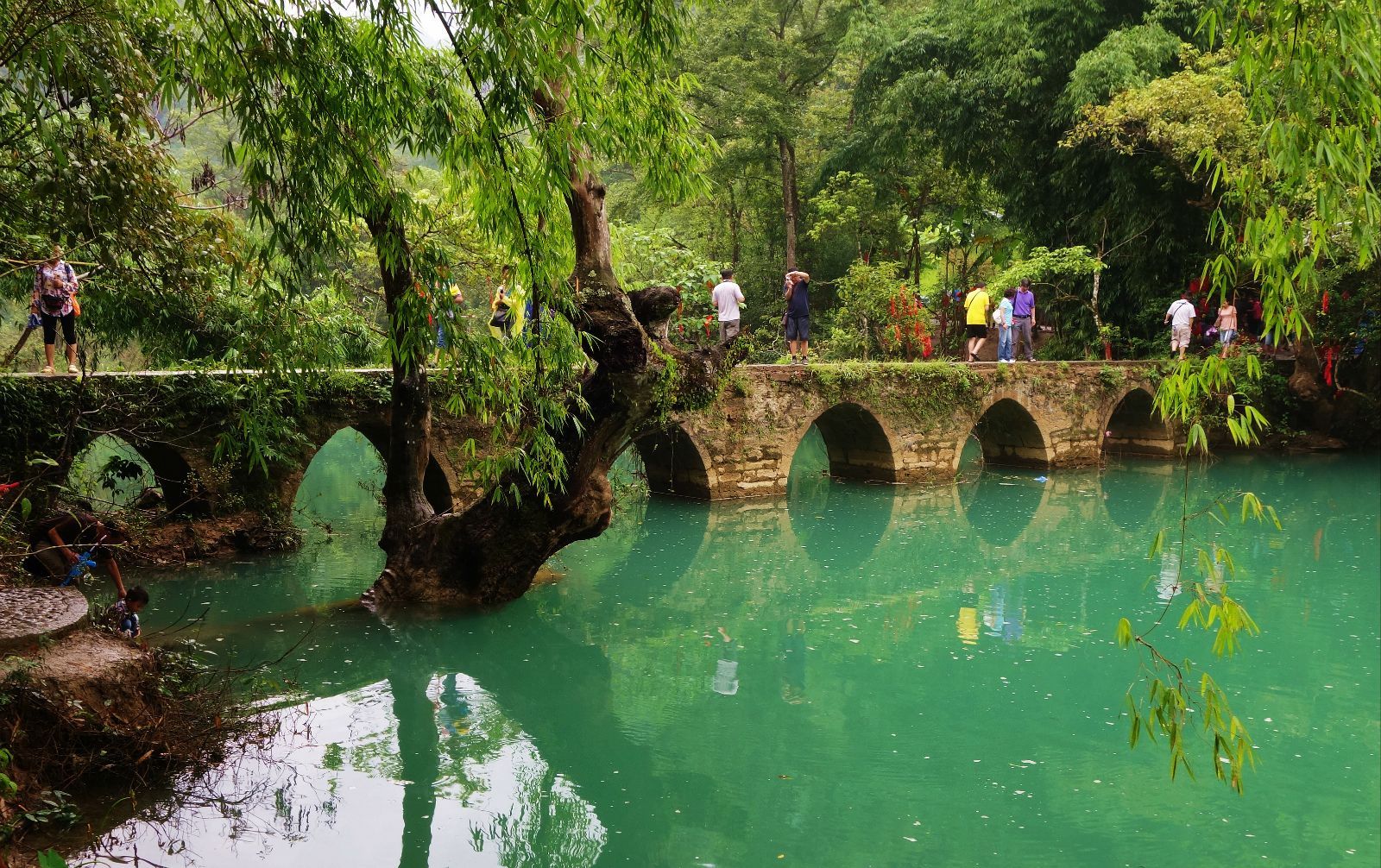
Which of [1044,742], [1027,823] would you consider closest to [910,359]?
[1044,742]

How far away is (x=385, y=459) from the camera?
1243 cm

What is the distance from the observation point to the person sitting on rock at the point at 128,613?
21.3ft

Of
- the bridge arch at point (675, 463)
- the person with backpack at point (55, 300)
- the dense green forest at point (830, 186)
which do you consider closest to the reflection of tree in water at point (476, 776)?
the dense green forest at point (830, 186)

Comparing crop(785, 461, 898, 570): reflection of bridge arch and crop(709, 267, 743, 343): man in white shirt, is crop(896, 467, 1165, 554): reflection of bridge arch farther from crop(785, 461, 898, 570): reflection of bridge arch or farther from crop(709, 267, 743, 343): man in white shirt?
crop(709, 267, 743, 343): man in white shirt

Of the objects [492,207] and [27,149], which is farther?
[492,207]

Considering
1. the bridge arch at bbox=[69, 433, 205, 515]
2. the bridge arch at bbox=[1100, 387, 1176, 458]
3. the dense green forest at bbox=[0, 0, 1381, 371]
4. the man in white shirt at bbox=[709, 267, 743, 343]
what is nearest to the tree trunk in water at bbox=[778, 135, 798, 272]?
the dense green forest at bbox=[0, 0, 1381, 371]

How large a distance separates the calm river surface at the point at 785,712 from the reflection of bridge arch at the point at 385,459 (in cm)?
76

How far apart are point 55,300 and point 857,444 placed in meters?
11.5

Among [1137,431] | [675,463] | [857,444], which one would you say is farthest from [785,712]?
[1137,431]

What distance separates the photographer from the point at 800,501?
15391 mm

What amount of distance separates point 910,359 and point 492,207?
12849 millimetres

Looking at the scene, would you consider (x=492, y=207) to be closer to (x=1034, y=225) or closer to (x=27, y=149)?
(x=27, y=149)

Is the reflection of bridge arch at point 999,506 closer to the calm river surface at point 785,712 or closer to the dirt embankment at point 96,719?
the calm river surface at point 785,712

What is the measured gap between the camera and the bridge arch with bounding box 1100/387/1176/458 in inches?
770
